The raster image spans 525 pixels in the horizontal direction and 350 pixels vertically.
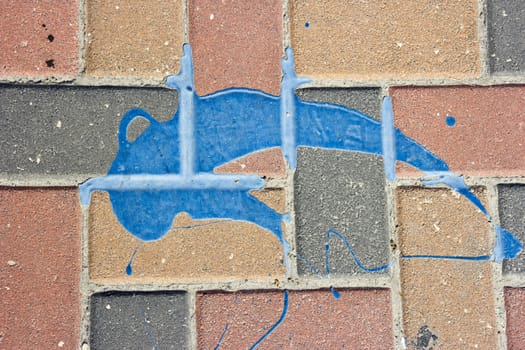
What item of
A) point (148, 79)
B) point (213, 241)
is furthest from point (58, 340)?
point (148, 79)

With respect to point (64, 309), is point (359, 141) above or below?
above

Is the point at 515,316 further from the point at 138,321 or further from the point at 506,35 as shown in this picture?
the point at 138,321

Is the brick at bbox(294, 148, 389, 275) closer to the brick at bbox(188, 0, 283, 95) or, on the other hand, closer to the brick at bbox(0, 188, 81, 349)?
the brick at bbox(188, 0, 283, 95)

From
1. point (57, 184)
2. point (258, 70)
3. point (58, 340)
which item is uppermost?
point (258, 70)

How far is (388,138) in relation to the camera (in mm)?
1251

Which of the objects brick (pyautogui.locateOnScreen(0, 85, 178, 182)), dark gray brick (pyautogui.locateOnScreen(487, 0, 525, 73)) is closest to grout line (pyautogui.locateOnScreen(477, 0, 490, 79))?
dark gray brick (pyautogui.locateOnScreen(487, 0, 525, 73))

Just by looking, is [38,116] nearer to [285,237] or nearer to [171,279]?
[171,279]

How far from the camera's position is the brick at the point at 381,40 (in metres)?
1.26

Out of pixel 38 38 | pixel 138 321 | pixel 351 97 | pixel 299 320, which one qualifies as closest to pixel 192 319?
pixel 138 321

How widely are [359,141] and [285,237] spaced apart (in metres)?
0.30

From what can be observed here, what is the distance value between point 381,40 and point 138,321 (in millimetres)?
904

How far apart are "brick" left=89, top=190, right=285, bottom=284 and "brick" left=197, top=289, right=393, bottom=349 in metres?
0.06

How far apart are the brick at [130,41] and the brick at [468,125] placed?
57 centimetres

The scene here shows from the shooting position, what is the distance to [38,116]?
3.94ft
